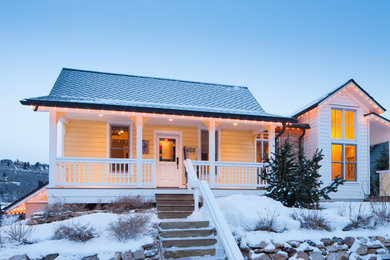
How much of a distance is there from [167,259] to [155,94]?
7376 mm

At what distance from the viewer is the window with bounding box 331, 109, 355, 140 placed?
41.0 ft

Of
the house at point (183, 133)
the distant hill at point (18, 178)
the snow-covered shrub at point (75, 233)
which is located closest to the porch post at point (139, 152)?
the house at point (183, 133)

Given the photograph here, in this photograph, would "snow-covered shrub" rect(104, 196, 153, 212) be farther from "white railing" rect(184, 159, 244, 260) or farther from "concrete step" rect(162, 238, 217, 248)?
"concrete step" rect(162, 238, 217, 248)

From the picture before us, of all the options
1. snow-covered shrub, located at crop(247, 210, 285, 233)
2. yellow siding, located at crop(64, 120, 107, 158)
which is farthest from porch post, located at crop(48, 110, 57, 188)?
snow-covered shrub, located at crop(247, 210, 285, 233)

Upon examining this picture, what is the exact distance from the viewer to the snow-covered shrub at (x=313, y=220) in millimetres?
6332

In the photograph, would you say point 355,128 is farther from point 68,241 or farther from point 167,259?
point 68,241

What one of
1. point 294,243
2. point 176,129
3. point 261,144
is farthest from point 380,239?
point 176,129

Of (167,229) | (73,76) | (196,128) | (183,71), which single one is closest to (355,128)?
(196,128)

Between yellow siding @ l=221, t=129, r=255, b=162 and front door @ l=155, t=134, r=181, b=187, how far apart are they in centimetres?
187

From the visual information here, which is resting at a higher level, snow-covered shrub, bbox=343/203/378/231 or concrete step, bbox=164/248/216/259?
snow-covered shrub, bbox=343/203/378/231

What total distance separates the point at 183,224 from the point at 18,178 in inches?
1162

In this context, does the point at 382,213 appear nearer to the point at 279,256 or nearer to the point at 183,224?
the point at 279,256

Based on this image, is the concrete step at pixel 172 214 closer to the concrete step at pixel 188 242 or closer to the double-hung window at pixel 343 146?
the concrete step at pixel 188 242

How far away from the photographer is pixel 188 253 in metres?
5.50
